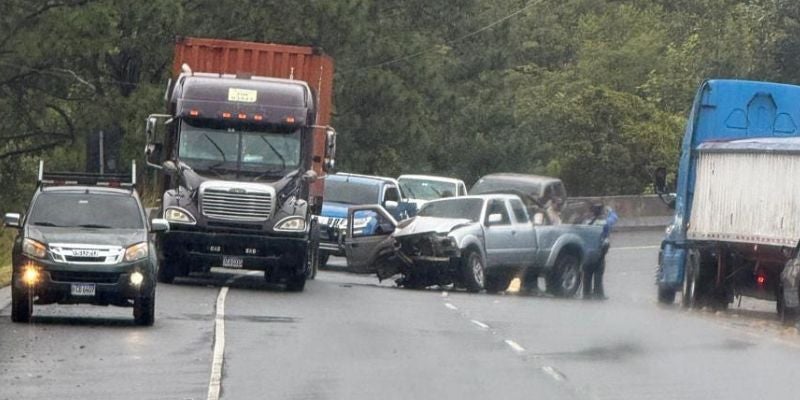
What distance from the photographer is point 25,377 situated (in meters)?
15.7

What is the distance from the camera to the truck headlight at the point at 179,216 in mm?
26766

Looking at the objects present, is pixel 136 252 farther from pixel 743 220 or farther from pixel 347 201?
pixel 347 201

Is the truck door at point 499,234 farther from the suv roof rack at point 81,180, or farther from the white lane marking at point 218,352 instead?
the suv roof rack at point 81,180

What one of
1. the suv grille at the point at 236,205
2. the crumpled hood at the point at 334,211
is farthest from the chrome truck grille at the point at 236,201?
the crumpled hood at the point at 334,211

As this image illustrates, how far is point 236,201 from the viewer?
26703 mm

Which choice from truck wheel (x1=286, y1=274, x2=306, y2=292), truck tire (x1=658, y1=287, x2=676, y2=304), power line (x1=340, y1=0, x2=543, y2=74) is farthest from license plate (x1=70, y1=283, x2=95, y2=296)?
power line (x1=340, y1=0, x2=543, y2=74)

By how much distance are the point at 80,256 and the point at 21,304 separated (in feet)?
2.85

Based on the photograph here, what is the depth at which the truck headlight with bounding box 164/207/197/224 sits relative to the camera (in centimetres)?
2677

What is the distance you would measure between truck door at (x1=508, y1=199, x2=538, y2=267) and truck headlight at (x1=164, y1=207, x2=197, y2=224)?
250 inches

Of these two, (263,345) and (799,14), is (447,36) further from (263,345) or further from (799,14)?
(263,345)

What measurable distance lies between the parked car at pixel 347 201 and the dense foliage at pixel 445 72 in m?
9.67

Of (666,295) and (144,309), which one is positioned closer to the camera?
(144,309)

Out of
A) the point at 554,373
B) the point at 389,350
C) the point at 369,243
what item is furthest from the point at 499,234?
the point at 554,373

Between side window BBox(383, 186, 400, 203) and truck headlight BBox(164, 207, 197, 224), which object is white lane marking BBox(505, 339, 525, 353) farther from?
side window BBox(383, 186, 400, 203)
